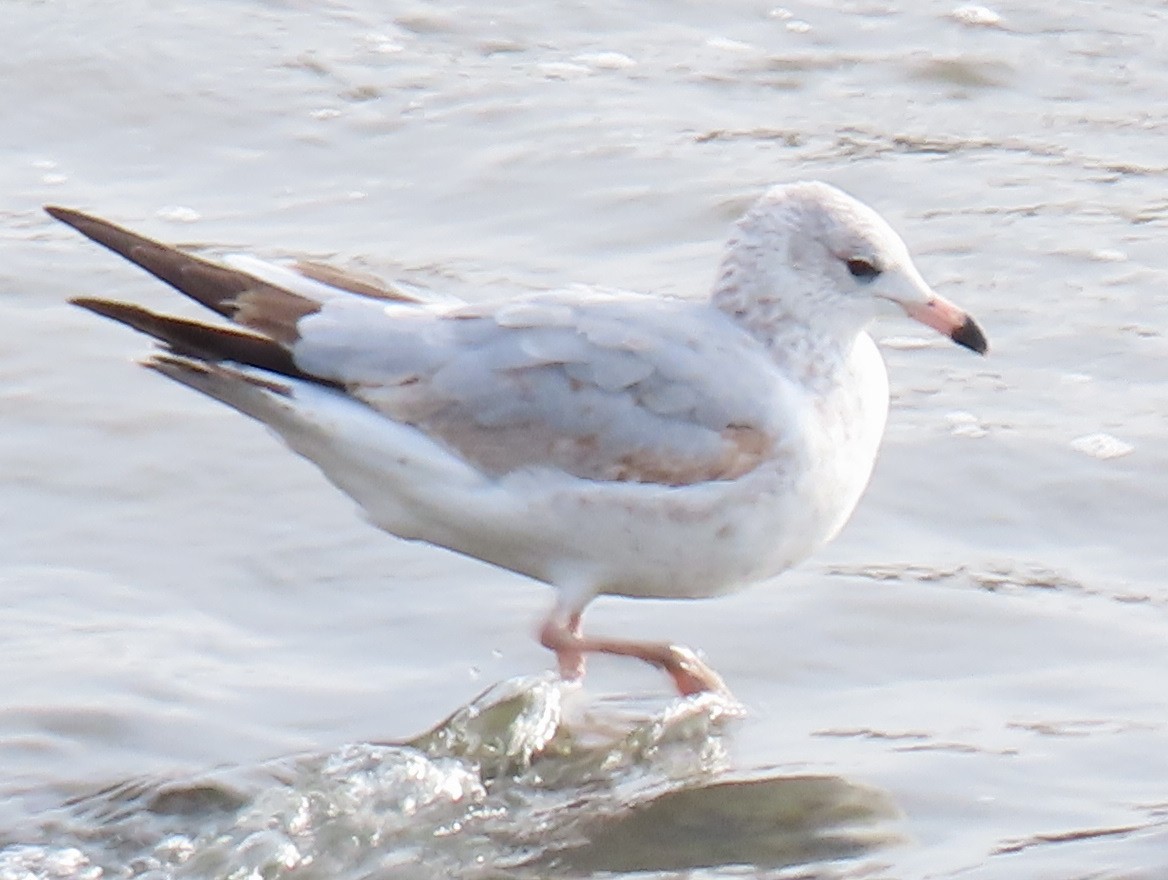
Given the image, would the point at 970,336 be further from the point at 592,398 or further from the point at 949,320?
the point at 592,398

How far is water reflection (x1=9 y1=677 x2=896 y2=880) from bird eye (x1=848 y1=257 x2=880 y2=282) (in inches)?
38.8

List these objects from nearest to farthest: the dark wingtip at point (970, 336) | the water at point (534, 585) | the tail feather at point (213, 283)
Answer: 1. the water at point (534, 585)
2. the tail feather at point (213, 283)
3. the dark wingtip at point (970, 336)

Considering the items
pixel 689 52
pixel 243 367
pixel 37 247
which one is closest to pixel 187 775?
pixel 243 367

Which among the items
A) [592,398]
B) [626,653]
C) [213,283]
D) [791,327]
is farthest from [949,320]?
[213,283]

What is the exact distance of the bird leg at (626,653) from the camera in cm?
559

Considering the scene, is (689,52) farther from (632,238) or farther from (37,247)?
(37,247)

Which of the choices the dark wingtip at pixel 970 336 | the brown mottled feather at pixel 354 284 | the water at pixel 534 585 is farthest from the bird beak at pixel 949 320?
the brown mottled feather at pixel 354 284

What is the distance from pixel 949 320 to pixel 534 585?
131 cm

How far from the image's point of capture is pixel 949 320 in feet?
18.3

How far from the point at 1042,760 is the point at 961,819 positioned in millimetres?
317

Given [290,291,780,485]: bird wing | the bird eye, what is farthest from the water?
the bird eye

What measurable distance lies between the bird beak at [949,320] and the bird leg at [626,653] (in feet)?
2.96

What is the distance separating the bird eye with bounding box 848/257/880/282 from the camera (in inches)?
Result: 219

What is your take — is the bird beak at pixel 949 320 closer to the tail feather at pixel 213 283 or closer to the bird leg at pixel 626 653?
the bird leg at pixel 626 653
